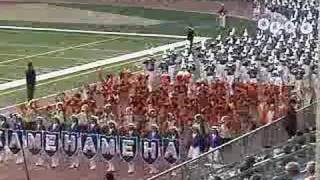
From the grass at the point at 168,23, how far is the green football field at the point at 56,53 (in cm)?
197

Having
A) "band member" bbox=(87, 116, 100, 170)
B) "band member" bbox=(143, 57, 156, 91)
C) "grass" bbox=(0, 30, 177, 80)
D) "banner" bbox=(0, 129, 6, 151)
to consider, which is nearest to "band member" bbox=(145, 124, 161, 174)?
"band member" bbox=(87, 116, 100, 170)

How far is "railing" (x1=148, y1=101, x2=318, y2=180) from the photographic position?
13703mm

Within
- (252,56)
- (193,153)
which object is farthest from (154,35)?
(193,153)

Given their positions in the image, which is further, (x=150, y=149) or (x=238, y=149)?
(x=150, y=149)

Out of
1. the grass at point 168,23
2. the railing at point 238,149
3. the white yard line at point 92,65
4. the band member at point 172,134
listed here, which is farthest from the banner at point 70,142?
the grass at point 168,23

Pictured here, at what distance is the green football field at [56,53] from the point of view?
28134mm

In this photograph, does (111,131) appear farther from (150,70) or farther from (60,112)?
(150,70)

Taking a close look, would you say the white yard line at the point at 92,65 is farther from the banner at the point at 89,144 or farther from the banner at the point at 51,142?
the banner at the point at 89,144

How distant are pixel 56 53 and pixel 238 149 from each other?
20.7 meters

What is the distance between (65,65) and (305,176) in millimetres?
21881

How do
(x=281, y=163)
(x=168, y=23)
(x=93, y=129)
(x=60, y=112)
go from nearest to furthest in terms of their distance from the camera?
(x=281, y=163) → (x=93, y=129) → (x=60, y=112) → (x=168, y=23)

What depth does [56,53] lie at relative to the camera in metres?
34.8

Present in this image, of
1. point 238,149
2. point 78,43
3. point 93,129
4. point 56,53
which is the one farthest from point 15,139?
point 78,43

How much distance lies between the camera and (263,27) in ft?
106
